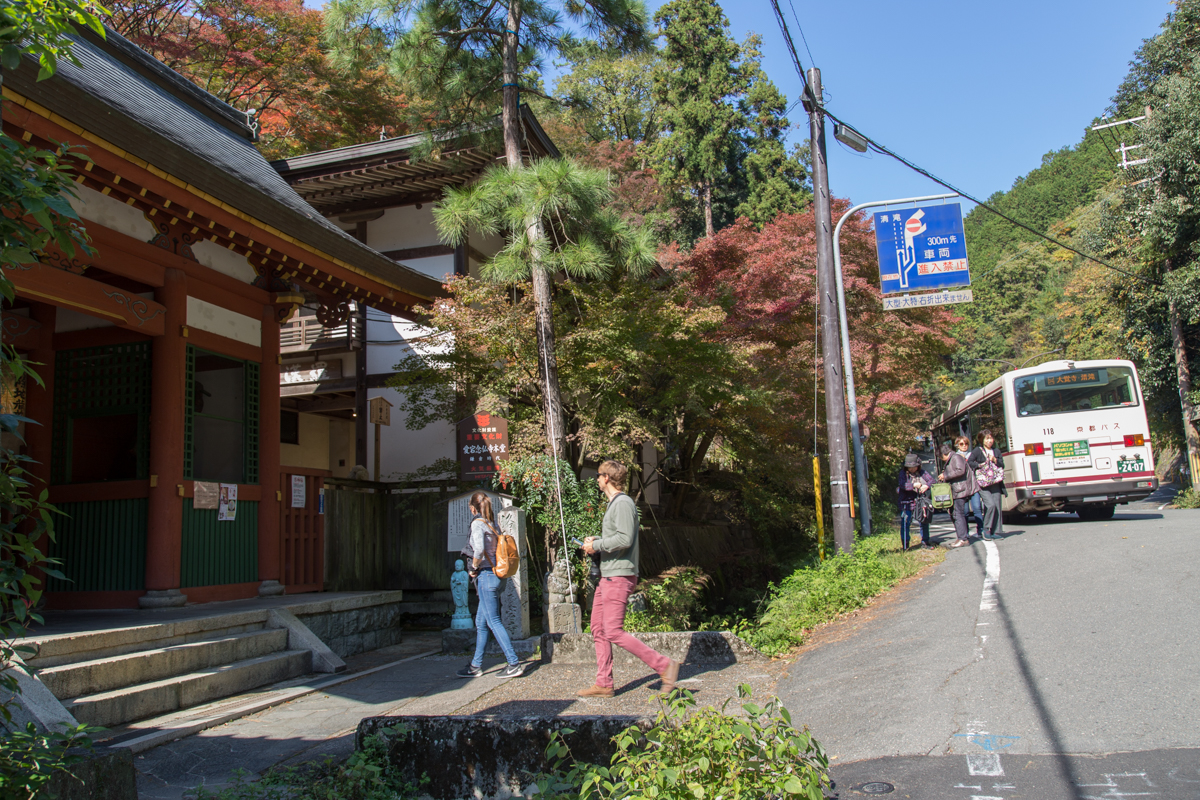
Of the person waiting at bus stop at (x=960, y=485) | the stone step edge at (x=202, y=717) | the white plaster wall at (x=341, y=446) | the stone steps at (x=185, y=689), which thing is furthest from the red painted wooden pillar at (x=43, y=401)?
the person waiting at bus stop at (x=960, y=485)

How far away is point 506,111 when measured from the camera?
10305mm

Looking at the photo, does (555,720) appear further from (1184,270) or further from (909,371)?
(1184,270)

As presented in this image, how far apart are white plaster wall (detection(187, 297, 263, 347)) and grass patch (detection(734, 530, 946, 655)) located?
6.96 metres

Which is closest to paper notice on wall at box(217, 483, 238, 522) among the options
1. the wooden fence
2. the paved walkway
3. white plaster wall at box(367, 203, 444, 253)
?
the paved walkway

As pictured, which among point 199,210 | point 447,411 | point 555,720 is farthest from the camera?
point 447,411

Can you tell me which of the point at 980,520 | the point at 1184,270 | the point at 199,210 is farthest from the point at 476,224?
the point at 1184,270

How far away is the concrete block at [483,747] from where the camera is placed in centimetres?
416

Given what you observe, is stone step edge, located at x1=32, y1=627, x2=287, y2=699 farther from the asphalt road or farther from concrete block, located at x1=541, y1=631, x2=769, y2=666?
the asphalt road

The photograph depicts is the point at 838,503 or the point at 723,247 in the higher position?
the point at 723,247

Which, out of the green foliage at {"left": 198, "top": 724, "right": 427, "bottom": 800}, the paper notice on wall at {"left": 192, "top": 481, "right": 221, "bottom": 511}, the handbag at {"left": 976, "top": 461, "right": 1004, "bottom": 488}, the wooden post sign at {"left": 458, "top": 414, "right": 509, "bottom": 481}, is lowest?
the green foliage at {"left": 198, "top": 724, "right": 427, "bottom": 800}

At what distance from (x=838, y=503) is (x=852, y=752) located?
687cm

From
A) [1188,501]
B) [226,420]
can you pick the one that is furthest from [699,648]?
[1188,501]

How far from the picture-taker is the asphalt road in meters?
4.04

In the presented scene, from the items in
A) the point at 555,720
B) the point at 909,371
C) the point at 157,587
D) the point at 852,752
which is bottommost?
the point at 852,752
